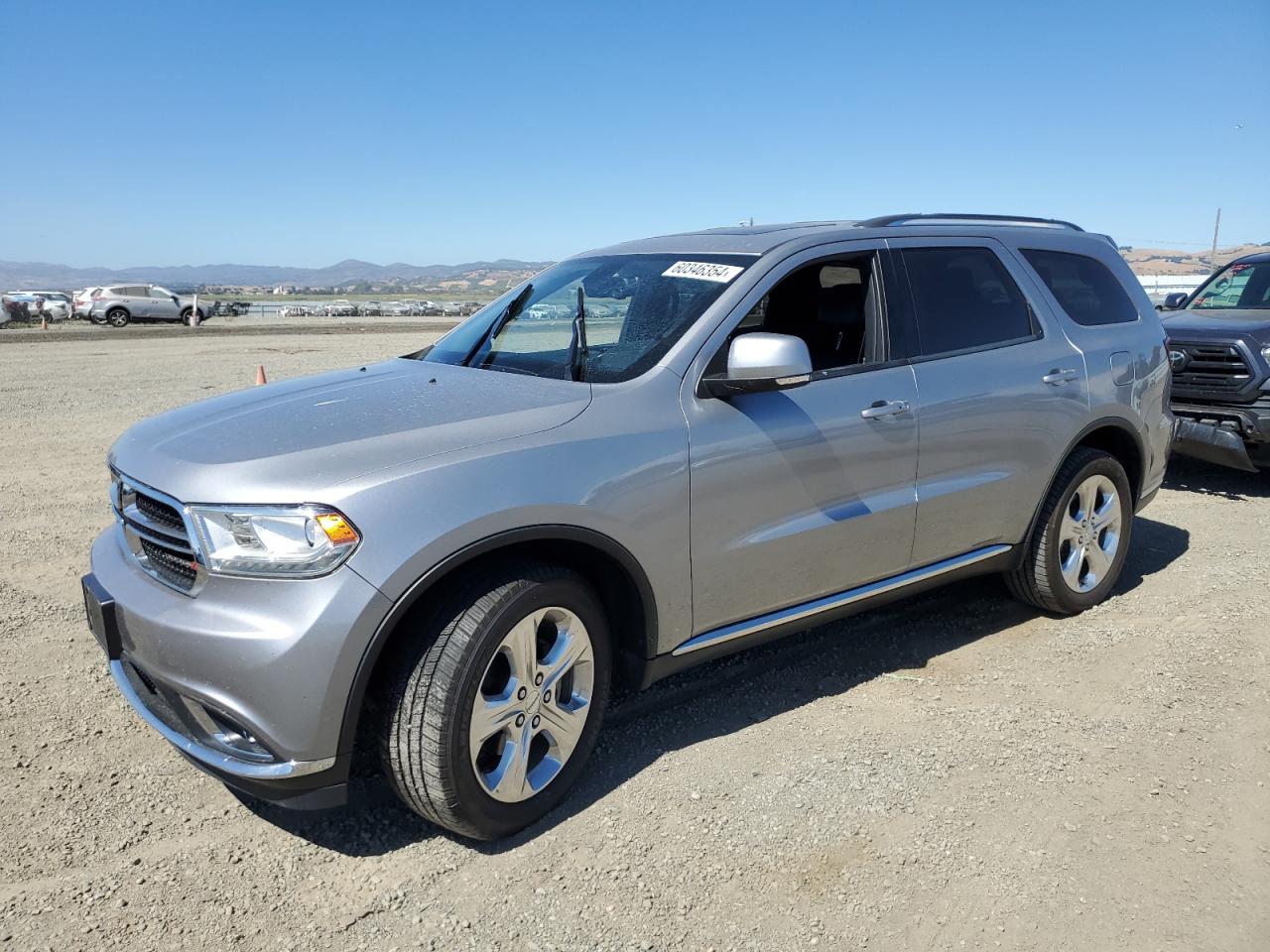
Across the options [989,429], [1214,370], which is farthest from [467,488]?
[1214,370]

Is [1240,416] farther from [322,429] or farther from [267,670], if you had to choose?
[267,670]

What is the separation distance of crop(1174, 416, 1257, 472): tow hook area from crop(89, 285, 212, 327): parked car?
120 ft

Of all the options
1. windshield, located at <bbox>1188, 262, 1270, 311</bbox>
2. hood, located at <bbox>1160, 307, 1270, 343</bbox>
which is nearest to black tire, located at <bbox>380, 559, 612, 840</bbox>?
hood, located at <bbox>1160, 307, 1270, 343</bbox>

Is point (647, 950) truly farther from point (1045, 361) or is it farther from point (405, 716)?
point (1045, 361)

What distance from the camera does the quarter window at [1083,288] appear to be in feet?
16.0

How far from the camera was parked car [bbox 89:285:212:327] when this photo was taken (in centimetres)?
3556

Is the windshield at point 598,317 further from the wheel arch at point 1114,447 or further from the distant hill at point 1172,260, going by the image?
the distant hill at point 1172,260

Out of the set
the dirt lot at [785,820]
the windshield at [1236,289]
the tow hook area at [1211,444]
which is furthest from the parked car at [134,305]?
the tow hook area at [1211,444]

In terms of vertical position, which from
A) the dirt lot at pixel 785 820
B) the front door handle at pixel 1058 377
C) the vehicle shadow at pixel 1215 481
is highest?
the front door handle at pixel 1058 377

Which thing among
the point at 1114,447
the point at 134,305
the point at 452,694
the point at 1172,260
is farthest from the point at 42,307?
the point at 1172,260

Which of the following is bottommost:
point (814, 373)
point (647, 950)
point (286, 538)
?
point (647, 950)

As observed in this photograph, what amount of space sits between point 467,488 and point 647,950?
4.49 ft

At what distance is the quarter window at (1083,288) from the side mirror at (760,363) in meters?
2.14

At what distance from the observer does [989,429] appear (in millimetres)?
4309
